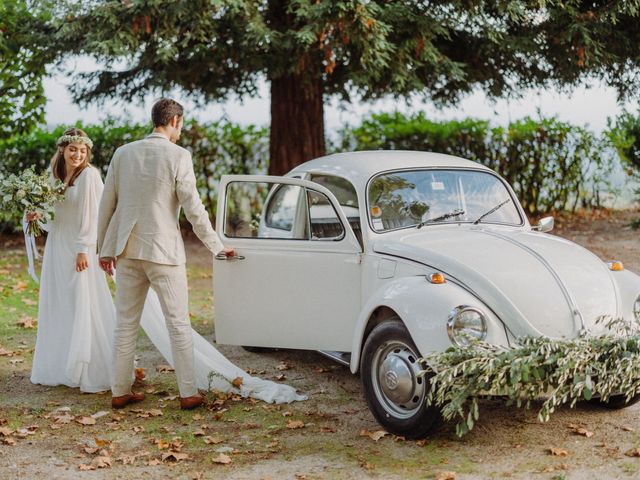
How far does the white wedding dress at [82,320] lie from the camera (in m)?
6.90

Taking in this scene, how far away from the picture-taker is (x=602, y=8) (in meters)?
11.6

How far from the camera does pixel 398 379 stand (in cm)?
554

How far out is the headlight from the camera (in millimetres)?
5254

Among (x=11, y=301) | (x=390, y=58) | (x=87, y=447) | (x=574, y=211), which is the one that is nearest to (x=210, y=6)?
(x=390, y=58)

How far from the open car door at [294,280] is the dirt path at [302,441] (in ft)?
1.80

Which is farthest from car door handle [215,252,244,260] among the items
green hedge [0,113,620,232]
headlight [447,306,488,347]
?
green hedge [0,113,620,232]

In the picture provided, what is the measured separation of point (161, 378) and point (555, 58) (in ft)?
26.3

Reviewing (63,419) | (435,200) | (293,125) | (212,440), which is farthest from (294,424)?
(293,125)

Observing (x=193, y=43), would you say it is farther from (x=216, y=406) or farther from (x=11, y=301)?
(x=216, y=406)

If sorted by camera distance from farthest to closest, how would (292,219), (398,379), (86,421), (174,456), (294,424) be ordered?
1. (292,219)
2. (86,421)
3. (294,424)
4. (398,379)
5. (174,456)

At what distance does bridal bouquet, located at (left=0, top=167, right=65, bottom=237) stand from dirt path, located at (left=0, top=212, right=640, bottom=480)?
151 cm

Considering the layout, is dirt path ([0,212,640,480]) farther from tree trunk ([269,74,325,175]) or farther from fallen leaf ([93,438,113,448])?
tree trunk ([269,74,325,175])

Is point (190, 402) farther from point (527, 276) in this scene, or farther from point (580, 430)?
point (580, 430)

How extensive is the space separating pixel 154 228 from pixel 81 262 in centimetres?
110
